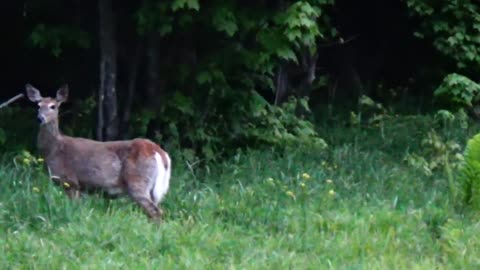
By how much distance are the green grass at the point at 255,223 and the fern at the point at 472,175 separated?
0.18 meters

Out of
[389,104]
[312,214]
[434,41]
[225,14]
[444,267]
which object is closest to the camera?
[444,267]

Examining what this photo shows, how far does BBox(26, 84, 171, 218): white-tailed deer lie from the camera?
10297mm

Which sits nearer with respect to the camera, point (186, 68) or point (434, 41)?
point (186, 68)

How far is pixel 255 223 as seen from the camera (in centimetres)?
977

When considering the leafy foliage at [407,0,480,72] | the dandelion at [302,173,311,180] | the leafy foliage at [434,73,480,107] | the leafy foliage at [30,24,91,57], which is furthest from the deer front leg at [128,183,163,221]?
the leafy foliage at [407,0,480,72]

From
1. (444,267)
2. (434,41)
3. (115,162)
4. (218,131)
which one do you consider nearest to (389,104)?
(434,41)

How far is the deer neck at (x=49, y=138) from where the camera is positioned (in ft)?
36.1

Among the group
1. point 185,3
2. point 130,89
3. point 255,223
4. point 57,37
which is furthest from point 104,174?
point 130,89

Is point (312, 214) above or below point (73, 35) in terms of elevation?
below

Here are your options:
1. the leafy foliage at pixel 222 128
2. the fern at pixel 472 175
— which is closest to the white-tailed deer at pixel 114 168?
the leafy foliage at pixel 222 128

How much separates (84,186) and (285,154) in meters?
2.31

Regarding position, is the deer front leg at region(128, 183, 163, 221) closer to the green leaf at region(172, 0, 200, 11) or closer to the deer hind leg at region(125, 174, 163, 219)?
the deer hind leg at region(125, 174, 163, 219)

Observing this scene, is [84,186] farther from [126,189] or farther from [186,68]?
[186,68]

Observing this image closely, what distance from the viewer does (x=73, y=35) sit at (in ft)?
40.0
